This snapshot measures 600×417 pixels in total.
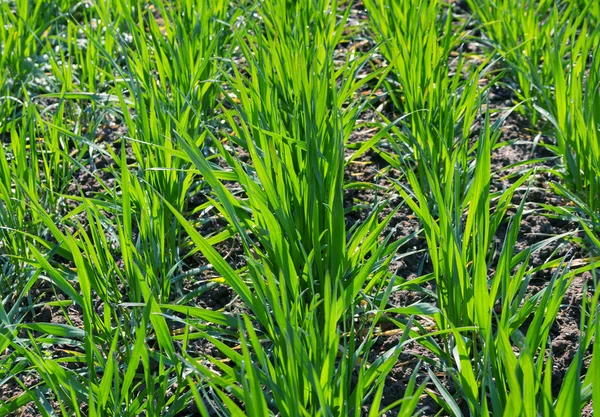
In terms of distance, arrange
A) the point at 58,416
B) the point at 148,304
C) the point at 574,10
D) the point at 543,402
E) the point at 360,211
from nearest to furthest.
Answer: the point at 543,402 < the point at 148,304 < the point at 58,416 < the point at 360,211 < the point at 574,10

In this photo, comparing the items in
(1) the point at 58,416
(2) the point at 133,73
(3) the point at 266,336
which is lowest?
(1) the point at 58,416

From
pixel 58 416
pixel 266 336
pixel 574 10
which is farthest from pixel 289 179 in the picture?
pixel 574 10

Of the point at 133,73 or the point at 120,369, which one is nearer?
the point at 120,369

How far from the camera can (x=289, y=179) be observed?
151cm

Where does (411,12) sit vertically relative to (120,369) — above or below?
above

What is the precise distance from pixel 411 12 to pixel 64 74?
94cm

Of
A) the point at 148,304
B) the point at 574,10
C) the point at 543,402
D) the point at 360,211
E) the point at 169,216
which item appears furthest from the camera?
the point at 574,10

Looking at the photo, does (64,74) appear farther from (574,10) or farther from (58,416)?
(574,10)

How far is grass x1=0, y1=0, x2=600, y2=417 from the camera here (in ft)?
3.98

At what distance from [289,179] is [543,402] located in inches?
25.2

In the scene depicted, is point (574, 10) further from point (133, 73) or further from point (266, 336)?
point (266, 336)

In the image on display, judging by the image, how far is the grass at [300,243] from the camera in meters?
1.21

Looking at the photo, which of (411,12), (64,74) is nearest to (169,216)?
(64,74)

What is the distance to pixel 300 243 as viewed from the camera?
1.38 m
